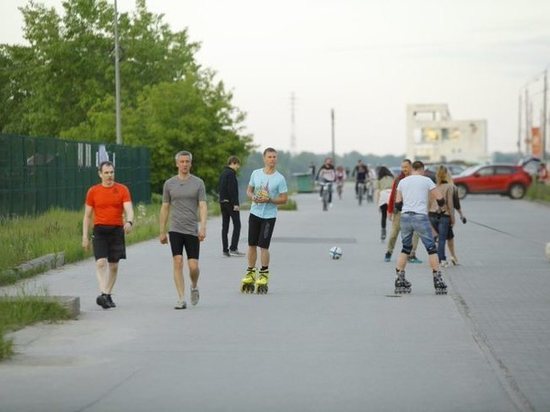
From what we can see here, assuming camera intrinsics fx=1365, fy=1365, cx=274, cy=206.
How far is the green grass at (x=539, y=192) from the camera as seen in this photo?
Result: 56094 mm

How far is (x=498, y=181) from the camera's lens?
61.2 meters

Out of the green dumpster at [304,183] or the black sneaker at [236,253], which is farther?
the green dumpster at [304,183]

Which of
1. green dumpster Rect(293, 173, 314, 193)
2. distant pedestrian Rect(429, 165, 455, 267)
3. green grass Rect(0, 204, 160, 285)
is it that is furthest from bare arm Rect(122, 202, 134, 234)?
green dumpster Rect(293, 173, 314, 193)

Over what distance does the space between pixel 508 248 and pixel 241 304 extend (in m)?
A: 11.3

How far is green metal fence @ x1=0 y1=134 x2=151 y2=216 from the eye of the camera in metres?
28.7

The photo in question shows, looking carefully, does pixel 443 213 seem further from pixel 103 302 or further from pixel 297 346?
pixel 297 346

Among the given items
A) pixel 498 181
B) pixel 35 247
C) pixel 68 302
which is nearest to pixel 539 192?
pixel 498 181

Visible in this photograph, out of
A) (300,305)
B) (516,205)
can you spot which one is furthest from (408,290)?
(516,205)

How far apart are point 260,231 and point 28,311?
4.11 meters

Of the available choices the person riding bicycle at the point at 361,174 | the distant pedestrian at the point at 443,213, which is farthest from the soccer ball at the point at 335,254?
the person riding bicycle at the point at 361,174

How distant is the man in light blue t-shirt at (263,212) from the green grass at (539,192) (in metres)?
39.5

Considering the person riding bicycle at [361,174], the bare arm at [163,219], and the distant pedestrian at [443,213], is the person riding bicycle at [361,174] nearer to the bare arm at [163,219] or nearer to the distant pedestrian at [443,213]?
the distant pedestrian at [443,213]

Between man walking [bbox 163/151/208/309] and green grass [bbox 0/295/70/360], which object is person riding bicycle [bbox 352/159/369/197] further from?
green grass [bbox 0/295/70/360]

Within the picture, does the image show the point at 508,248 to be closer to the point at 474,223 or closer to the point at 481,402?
the point at 474,223
